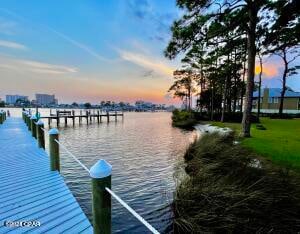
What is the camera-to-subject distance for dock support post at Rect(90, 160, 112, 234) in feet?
9.61

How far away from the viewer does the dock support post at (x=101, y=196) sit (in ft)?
9.61

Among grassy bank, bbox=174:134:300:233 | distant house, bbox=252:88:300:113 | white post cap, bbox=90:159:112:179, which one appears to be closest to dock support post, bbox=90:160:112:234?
white post cap, bbox=90:159:112:179

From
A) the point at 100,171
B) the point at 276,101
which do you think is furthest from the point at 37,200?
the point at 276,101

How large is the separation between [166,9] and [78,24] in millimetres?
7697

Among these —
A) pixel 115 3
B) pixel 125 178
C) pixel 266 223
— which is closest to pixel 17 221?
pixel 266 223

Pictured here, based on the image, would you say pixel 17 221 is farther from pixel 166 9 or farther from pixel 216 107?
pixel 216 107

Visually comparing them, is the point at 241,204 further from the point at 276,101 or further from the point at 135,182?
the point at 276,101

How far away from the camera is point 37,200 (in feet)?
15.5

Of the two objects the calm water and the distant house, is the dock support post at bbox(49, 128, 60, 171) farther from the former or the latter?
the distant house

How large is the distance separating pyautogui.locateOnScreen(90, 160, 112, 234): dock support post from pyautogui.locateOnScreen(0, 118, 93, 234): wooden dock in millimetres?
801

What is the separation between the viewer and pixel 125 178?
9.83 m

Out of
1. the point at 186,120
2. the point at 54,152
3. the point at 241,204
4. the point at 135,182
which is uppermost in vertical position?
the point at 54,152

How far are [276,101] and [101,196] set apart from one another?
66.6 meters

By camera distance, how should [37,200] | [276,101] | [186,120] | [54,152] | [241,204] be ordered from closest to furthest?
1. [241,204]
2. [37,200]
3. [54,152]
4. [186,120]
5. [276,101]
